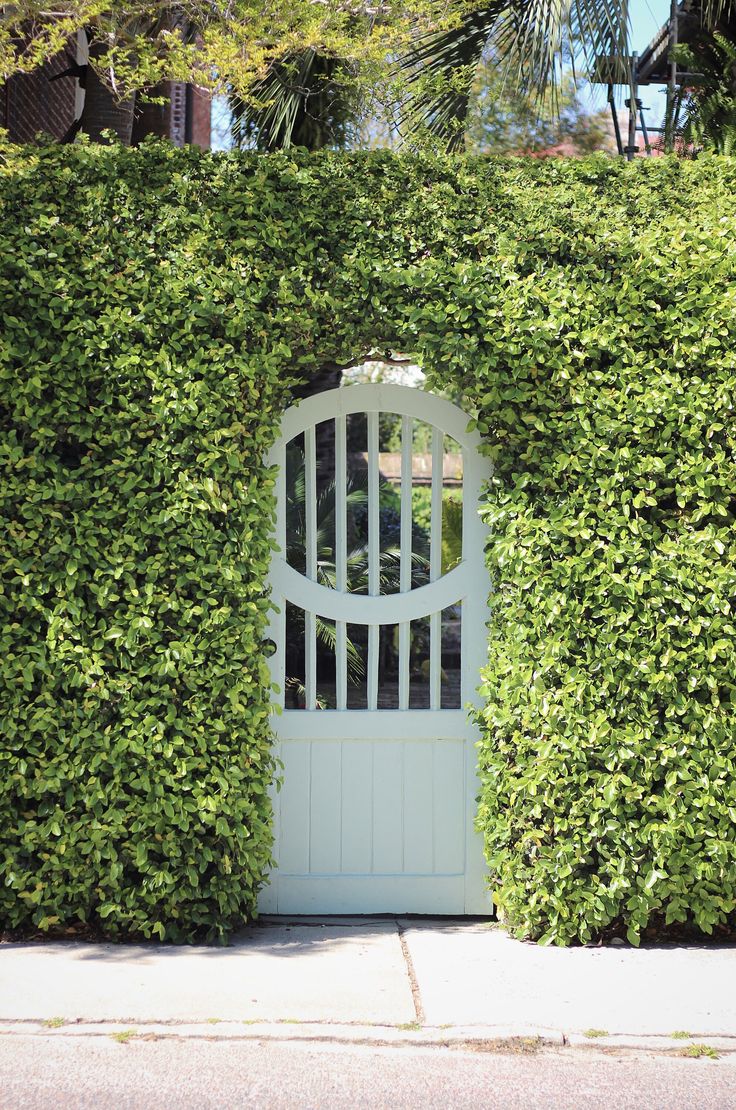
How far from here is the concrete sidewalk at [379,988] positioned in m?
3.83

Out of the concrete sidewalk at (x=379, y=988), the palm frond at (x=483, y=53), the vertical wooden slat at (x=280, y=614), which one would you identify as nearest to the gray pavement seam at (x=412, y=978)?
the concrete sidewalk at (x=379, y=988)

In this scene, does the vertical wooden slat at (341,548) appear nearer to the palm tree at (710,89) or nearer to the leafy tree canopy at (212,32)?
the leafy tree canopy at (212,32)

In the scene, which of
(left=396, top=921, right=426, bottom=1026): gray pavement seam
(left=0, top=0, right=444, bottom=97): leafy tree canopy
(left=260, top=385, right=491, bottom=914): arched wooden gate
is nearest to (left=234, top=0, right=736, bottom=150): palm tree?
(left=0, top=0, right=444, bottom=97): leafy tree canopy

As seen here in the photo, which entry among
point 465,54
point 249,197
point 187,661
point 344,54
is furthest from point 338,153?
point 465,54

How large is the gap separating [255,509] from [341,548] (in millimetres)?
598

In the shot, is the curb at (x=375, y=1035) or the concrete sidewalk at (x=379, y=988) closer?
the curb at (x=375, y=1035)

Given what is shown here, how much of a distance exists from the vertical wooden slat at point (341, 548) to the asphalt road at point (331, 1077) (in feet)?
6.04

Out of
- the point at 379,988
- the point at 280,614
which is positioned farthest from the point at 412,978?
the point at 280,614

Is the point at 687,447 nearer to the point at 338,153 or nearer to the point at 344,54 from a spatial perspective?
the point at 338,153

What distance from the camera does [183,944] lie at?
4.67 metres

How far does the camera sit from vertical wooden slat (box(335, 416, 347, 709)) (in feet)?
16.7

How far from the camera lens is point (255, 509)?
4734 millimetres

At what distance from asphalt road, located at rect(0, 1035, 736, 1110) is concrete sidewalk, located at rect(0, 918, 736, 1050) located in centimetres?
12

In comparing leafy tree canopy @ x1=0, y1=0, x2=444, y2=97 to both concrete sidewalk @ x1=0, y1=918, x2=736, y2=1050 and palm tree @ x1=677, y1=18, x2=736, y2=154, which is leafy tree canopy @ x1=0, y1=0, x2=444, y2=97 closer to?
palm tree @ x1=677, y1=18, x2=736, y2=154
